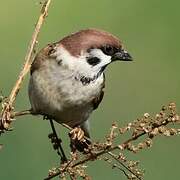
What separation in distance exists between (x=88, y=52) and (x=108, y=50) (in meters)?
0.08

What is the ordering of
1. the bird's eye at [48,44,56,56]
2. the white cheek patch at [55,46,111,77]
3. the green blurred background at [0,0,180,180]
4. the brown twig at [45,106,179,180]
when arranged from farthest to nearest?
the green blurred background at [0,0,180,180]
the bird's eye at [48,44,56,56]
the white cheek patch at [55,46,111,77]
the brown twig at [45,106,179,180]

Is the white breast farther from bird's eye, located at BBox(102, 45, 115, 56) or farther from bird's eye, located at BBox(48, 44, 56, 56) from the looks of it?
bird's eye, located at BBox(102, 45, 115, 56)

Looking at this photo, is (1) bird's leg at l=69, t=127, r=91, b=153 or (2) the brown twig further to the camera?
(1) bird's leg at l=69, t=127, r=91, b=153

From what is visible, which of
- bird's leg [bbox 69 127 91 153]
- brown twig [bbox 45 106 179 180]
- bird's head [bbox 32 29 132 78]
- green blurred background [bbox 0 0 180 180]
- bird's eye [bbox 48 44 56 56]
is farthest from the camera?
green blurred background [bbox 0 0 180 180]

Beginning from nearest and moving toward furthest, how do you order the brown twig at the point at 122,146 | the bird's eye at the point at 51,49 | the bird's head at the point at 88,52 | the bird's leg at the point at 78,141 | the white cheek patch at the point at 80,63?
the brown twig at the point at 122,146
the bird's leg at the point at 78,141
the bird's head at the point at 88,52
the white cheek patch at the point at 80,63
the bird's eye at the point at 51,49

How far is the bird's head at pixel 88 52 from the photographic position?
1.93 m

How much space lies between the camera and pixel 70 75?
6.84ft

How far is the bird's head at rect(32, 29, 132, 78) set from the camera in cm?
193

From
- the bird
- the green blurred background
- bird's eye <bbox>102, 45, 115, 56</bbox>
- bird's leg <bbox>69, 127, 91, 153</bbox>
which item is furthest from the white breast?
the green blurred background

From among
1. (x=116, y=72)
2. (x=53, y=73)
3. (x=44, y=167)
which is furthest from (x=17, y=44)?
(x=53, y=73)

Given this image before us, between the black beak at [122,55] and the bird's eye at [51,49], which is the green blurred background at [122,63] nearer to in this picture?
the bird's eye at [51,49]

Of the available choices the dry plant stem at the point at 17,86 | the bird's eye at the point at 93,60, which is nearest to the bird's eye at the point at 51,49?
the bird's eye at the point at 93,60

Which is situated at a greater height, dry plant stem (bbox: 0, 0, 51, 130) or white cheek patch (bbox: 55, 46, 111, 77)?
dry plant stem (bbox: 0, 0, 51, 130)

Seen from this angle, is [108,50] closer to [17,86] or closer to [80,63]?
[80,63]
